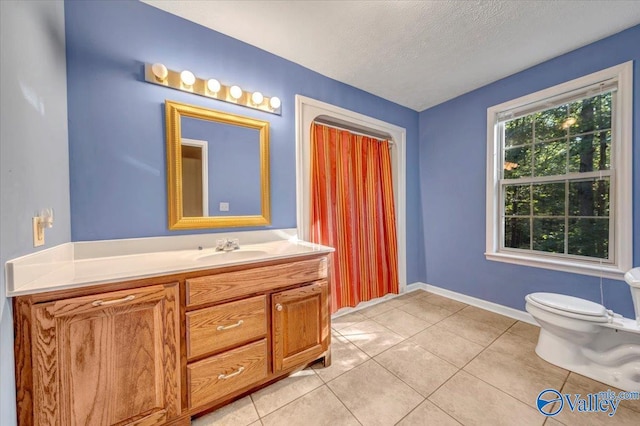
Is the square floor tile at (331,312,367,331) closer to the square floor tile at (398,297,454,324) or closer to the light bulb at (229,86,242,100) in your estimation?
the square floor tile at (398,297,454,324)

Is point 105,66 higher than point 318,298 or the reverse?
higher

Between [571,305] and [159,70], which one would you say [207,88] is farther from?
[571,305]

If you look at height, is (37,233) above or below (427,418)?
above

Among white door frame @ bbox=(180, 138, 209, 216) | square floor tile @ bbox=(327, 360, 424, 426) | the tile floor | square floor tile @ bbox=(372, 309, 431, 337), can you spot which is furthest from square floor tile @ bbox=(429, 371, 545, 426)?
white door frame @ bbox=(180, 138, 209, 216)

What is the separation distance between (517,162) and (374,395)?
254 cm

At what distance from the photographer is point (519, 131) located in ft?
7.66

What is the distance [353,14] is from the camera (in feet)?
5.03

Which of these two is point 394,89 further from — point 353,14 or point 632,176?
point 632,176

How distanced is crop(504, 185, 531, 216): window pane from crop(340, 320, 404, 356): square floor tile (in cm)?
178

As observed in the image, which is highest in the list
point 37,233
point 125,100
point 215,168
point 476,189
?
point 125,100

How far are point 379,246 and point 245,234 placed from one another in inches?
64.2

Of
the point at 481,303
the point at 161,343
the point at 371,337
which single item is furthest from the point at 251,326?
the point at 481,303

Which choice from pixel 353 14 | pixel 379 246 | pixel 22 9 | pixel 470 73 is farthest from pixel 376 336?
pixel 22 9

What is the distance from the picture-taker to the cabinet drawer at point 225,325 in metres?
1.15
